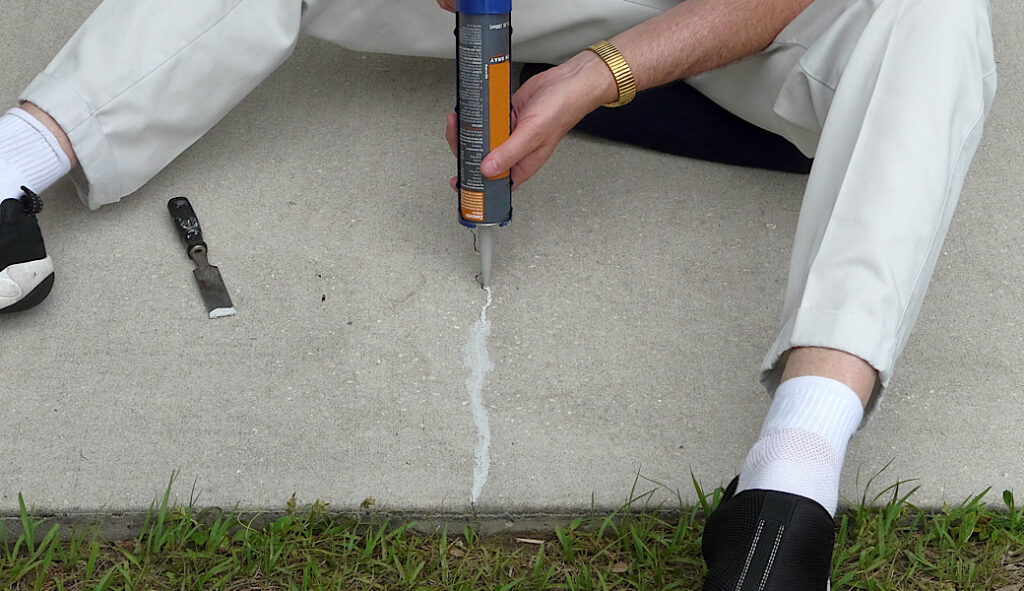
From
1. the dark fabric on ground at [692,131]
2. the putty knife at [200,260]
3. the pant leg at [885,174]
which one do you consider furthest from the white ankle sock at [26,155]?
the pant leg at [885,174]

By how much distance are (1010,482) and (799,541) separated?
1.76 ft

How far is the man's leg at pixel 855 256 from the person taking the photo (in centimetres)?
107

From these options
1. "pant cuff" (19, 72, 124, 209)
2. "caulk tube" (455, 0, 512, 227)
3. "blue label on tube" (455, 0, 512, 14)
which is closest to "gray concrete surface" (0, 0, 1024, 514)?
"pant cuff" (19, 72, 124, 209)

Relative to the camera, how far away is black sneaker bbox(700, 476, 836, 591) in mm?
1039

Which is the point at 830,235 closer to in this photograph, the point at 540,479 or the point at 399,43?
the point at 540,479

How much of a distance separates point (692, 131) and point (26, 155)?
1147mm

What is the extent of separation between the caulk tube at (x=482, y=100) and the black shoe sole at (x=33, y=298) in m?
0.67

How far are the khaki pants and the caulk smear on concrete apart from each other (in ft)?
1.40

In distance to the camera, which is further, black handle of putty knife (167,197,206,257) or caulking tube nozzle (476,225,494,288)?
black handle of putty knife (167,197,206,257)

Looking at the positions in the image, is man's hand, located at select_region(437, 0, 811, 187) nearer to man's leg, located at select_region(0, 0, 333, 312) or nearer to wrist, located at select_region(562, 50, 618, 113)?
wrist, located at select_region(562, 50, 618, 113)

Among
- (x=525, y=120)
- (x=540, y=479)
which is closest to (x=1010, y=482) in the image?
(x=540, y=479)

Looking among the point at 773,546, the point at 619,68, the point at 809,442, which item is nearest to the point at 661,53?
the point at 619,68

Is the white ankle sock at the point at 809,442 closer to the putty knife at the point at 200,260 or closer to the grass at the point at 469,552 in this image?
the grass at the point at 469,552

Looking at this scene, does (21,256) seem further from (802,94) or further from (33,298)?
(802,94)
